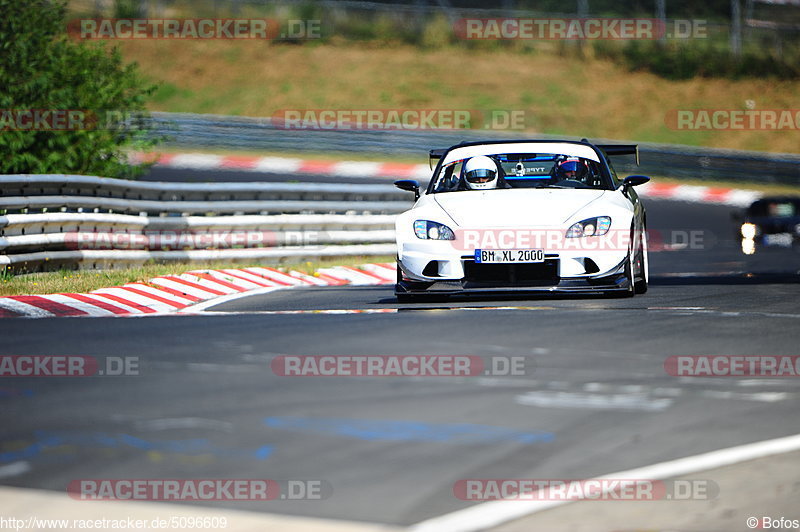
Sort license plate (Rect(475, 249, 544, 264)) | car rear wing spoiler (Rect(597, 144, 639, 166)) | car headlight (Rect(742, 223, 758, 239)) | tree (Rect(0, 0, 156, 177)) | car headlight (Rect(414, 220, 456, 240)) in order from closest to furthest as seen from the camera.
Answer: license plate (Rect(475, 249, 544, 264)) → car headlight (Rect(414, 220, 456, 240)) → car rear wing spoiler (Rect(597, 144, 639, 166)) → tree (Rect(0, 0, 156, 177)) → car headlight (Rect(742, 223, 758, 239))

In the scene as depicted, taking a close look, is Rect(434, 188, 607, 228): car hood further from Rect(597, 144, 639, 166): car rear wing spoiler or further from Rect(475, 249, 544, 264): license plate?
Rect(597, 144, 639, 166): car rear wing spoiler

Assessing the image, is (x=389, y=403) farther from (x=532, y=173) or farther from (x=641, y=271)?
(x=532, y=173)

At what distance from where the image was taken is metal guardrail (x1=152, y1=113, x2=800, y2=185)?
103 feet

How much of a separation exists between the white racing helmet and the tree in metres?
7.74

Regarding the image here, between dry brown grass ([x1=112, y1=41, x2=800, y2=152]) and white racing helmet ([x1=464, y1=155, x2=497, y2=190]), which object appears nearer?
white racing helmet ([x1=464, y1=155, x2=497, y2=190])

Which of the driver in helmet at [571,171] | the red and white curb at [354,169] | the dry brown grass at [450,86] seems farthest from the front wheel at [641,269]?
the dry brown grass at [450,86]

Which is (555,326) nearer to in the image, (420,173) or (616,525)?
(616,525)

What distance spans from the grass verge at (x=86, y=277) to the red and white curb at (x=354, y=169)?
13.7 metres

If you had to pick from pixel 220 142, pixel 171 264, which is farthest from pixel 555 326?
pixel 220 142

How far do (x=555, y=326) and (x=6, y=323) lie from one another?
3.81 metres

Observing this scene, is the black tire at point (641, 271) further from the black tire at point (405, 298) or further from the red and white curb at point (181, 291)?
the red and white curb at point (181, 291)

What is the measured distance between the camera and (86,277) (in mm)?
13484

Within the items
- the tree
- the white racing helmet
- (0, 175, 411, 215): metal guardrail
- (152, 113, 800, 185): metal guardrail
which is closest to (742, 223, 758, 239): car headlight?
(0, 175, 411, 215): metal guardrail

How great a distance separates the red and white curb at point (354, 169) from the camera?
2988cm
